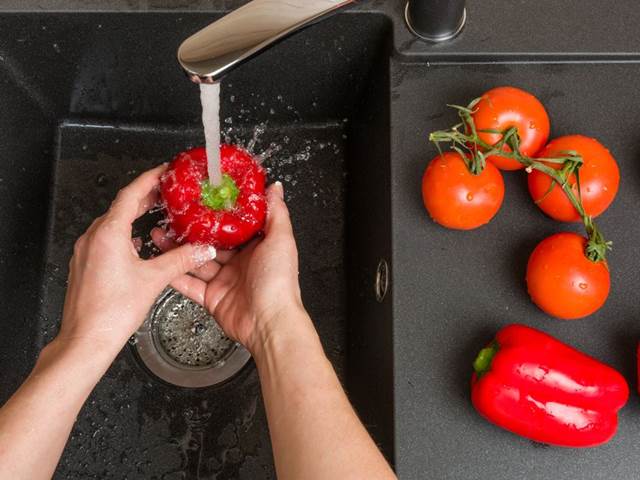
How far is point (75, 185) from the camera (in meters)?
1.05

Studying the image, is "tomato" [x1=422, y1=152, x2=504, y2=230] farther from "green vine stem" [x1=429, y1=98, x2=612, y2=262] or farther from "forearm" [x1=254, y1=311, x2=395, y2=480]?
"forearm" [x1=254, y1=311, x2=395, y2=480]

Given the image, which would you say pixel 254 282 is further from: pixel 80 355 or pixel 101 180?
pixel 101 180

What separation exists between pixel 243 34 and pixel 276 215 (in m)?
0.34

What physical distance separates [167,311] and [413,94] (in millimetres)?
476

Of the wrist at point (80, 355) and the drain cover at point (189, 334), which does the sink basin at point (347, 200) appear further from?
the wrist at point (80, 355)

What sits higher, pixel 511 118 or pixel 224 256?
pixel 511 118

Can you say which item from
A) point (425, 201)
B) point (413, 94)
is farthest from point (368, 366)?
point (413, 94)

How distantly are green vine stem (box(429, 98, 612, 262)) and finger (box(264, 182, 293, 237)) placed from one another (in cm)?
23

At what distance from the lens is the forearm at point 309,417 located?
0.67 m

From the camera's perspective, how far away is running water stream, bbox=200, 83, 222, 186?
68 centimetres

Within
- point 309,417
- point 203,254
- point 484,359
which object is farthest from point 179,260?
point 484,359

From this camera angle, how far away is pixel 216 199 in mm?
857

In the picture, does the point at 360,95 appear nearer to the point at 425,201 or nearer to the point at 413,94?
the point at 413,94

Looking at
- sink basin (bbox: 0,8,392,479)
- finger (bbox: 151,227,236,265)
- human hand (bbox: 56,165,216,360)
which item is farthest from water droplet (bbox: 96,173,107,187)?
human hand (bbox: 56,165,216,360)
